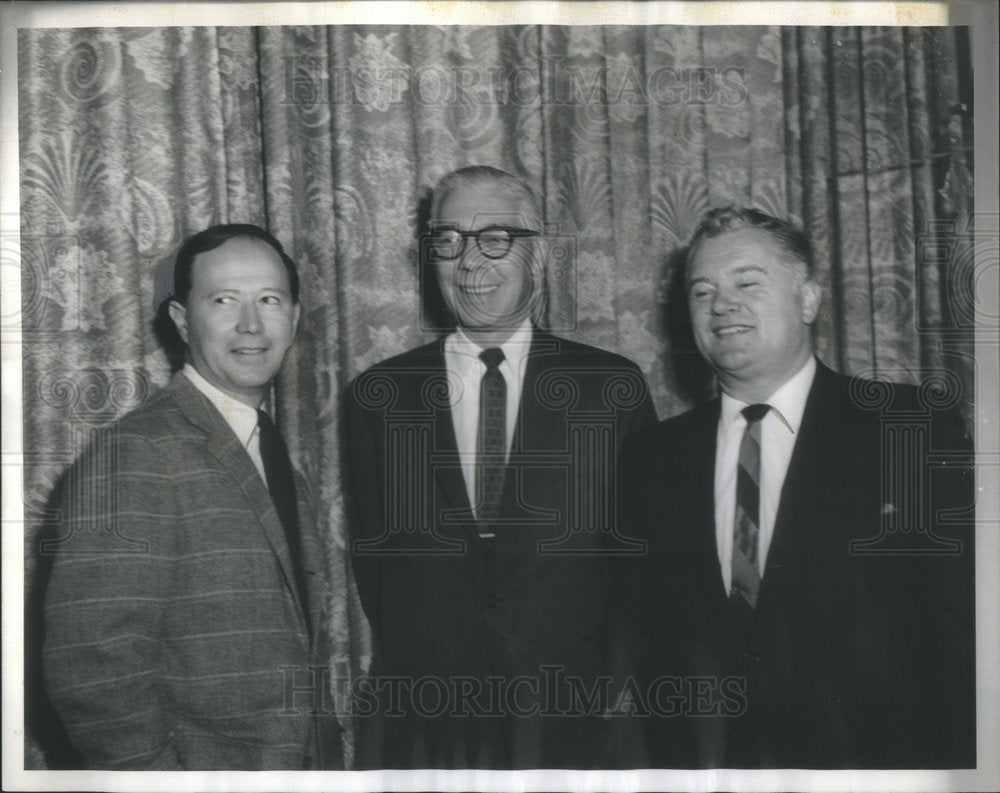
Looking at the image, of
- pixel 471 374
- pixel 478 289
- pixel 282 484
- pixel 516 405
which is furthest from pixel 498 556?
pixel 478 289

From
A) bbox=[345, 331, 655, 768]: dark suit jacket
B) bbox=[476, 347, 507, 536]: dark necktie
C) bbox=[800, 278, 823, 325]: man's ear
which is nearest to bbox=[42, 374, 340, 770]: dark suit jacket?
bbox=[345, 331, 655, 768]: dark suit jacket

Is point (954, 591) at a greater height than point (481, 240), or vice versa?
point (481, 240)

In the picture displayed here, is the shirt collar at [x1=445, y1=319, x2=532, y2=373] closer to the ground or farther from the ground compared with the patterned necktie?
farther from the ground

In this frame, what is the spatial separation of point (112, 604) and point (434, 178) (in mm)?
1679

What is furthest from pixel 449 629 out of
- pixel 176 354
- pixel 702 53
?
pixel 702 53

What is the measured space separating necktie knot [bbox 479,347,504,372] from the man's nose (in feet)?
2.31

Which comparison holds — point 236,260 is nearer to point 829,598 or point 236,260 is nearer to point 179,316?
point 179,316

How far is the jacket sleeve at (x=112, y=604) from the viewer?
3.04 meters

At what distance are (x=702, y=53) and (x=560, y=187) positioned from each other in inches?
24.7

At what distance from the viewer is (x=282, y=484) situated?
10.1ft

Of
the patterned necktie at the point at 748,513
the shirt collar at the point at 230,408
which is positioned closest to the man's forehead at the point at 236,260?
the shirt collar at the point at 230,408

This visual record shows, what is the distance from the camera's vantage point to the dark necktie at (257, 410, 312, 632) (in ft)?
10.1

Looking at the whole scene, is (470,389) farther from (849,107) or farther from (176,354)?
(849,107)

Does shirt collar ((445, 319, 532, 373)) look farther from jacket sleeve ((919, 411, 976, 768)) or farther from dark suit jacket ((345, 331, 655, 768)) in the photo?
jacket sleeve ((919, 411, 976, 768))
